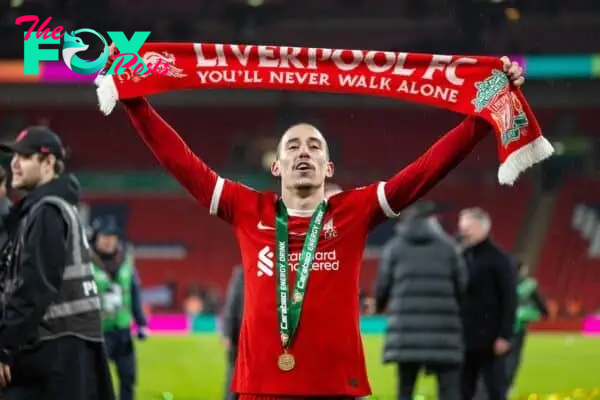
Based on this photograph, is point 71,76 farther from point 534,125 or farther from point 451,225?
point 534,125

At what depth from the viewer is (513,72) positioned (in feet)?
15.2

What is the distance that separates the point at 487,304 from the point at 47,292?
4.33m

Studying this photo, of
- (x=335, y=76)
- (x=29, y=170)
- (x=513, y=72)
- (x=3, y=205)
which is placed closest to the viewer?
(x=513, y=72)

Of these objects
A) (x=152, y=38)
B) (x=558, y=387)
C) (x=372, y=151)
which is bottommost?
(x=558, y=387)

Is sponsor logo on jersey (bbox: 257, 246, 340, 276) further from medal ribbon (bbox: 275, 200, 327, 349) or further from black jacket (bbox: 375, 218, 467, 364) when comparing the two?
black jacket (bbox: 375, 218, 467, 364)

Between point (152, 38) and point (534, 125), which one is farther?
point (152, 38)

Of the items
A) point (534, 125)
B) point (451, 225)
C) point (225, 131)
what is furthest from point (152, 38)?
point (534, 125)

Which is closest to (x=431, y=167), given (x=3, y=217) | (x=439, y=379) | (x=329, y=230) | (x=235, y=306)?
(x=329, y=230)

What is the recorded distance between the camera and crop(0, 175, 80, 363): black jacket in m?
5.03

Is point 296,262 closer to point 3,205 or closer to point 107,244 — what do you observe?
point 3,205

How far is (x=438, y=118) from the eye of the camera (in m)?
32.7

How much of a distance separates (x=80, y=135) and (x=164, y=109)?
2478mm

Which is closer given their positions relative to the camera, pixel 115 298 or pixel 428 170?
pixel 428 170

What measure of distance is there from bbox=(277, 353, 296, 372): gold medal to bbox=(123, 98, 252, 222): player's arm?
62 cm
